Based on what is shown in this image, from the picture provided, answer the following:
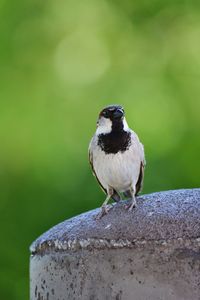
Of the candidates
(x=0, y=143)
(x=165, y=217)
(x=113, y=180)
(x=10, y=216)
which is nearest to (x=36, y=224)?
(x=10, y=216)

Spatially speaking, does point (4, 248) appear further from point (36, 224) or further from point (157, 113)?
point (157, 113)

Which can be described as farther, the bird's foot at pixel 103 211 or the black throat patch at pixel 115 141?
the black throat patch at pixel 115 141

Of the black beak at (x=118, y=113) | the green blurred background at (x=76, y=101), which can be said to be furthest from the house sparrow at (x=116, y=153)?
the green blurred background at (x=76, y=101)

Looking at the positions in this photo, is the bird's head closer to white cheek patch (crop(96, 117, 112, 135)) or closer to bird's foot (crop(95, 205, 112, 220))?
white cheek patch (crop(96, 117, 112, 135))

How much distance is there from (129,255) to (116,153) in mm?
1472

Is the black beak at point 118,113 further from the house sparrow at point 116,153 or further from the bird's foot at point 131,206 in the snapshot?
the bird's foot at point 131,206

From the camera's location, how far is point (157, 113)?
27.5 feet

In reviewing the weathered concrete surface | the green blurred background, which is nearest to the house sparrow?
the weathered concrete surface

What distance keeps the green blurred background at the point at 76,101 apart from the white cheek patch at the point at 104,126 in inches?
115

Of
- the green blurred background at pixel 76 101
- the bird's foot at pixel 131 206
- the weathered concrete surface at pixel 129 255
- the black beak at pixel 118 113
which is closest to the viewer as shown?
the weathered concrete surface at pixel 129 255

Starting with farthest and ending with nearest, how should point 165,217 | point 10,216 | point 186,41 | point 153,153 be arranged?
point 186,41 < point 10,216 < point 153,153 < point 165,217

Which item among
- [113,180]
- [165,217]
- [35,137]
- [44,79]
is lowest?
[165,217]

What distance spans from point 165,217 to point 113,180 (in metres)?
1.38

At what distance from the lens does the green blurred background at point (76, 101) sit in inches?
325
